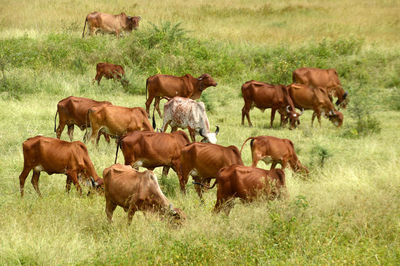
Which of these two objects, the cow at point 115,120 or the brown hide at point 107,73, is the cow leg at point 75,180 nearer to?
the cow at point 115,120

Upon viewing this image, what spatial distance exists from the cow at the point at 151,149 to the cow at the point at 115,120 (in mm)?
2014

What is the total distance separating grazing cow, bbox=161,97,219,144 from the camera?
1226 centimetres

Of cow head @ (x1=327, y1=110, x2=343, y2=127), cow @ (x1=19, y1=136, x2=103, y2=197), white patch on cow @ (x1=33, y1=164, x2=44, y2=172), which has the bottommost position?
cow head @ (x1=327, y1=110, x2=343, y2=127)

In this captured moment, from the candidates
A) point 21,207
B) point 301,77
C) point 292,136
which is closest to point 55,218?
point 21,207

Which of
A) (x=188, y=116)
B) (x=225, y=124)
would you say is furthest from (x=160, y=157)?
(x=225, y=124)

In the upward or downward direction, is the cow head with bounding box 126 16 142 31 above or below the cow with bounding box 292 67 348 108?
above

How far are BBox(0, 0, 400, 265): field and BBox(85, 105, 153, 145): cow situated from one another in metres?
0.50

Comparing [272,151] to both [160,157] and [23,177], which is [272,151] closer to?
[160,157]

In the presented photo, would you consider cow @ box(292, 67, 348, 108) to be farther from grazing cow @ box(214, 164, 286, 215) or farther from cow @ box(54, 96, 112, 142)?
grazing cow @ box(214, 164, 286, 215)

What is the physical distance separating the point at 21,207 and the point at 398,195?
5.36 metres

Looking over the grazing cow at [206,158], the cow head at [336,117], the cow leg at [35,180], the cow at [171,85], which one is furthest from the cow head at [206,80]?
the cow leg at [35,180]

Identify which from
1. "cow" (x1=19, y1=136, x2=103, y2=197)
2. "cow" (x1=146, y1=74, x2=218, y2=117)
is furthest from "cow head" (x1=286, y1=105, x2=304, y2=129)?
"cow" (x1=19, y1=136, x2=103, y2=197)

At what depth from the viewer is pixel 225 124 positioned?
51.8 ft

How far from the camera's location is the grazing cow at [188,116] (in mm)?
12258
